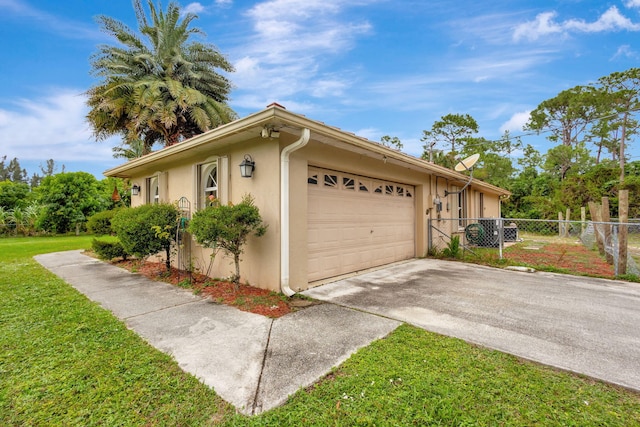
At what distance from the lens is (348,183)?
19.8 ft

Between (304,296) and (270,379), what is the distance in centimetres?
217

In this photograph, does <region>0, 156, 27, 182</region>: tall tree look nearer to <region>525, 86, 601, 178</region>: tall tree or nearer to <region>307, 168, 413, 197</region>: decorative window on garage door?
<region>307, 168, 413, 197</region>: decorative window on garage door

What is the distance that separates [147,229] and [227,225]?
222 cm

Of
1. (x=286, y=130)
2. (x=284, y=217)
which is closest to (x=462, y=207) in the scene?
(x=284, y=217)

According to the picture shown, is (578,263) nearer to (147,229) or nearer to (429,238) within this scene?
(429,238)

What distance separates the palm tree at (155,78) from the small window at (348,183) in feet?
29.8

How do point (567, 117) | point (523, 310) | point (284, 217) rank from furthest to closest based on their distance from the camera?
point (567, 117) < point (284, 217) < point (523, 310)

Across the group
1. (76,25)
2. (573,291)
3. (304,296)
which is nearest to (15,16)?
(76,25)

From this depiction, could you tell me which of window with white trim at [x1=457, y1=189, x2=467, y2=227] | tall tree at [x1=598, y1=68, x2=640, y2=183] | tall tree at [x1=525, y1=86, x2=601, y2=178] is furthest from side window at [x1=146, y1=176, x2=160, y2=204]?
tall tree at [x1=525, y1=86, x2=601, y2=178]

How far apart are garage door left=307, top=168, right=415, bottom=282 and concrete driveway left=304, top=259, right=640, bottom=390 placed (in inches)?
18.9

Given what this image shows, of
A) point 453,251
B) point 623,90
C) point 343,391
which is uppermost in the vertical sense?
point 623,90

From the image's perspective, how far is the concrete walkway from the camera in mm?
2234

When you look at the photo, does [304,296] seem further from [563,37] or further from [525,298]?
[563,37]

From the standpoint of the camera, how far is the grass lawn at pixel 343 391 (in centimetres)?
184
